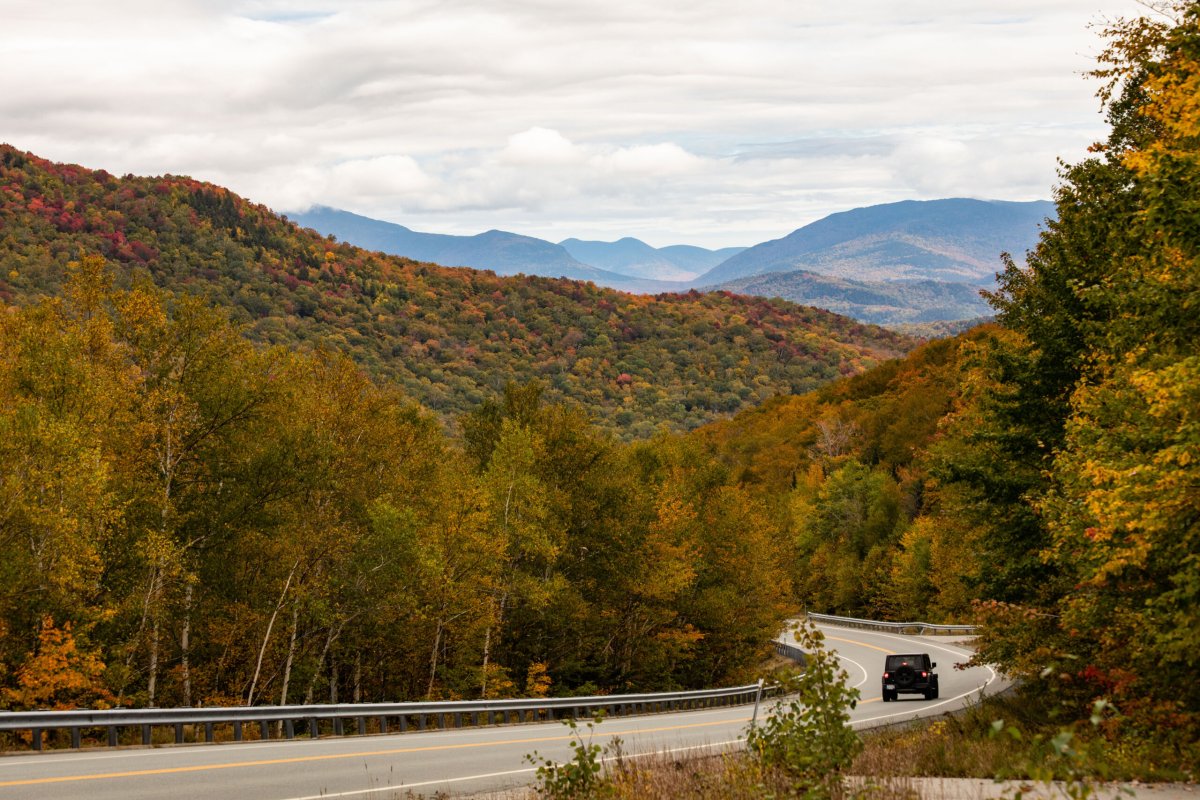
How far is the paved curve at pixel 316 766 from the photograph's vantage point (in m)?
12.8

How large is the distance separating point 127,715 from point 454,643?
88.3 ft

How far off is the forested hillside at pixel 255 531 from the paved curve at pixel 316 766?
→ 32.3 feet

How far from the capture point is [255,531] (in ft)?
108

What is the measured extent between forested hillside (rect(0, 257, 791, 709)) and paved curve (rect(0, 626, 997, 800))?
9.85m

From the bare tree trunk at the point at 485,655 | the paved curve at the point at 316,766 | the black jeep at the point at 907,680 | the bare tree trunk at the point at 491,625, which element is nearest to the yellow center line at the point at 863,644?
the black jeep at the point at 907,680

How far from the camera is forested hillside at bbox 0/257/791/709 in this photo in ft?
86.5

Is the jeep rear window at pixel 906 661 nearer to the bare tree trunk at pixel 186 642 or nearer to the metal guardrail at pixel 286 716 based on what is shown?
the metal guardrail at pixel 286 716

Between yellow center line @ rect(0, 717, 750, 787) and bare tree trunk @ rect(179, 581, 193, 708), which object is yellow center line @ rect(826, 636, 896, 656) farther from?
yellow center line @ rect(0, 717, 750, 787)

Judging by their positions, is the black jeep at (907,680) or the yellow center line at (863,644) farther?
the yellow center line at (863,644)

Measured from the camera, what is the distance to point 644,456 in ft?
225

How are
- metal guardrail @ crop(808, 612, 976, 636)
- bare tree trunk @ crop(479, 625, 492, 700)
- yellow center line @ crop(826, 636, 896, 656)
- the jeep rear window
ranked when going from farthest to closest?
metal guardrail @ crop(808, 612, 976, 636) → yellow center line @ crop(826, 636, 896, 656) → bare tree trunk @ crop(479, 625, 492, 700) → the jeep rear window

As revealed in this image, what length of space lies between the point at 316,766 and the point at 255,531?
18.7 meters

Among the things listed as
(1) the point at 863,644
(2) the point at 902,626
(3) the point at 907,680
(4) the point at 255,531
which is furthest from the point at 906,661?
(2) the point at 902,626

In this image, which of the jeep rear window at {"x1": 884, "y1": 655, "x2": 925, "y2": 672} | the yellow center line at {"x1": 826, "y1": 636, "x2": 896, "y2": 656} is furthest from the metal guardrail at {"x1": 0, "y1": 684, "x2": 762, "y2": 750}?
the yellow center line at {"x1": 826, "y1": 636, "x2": 896, "y2": 656}
